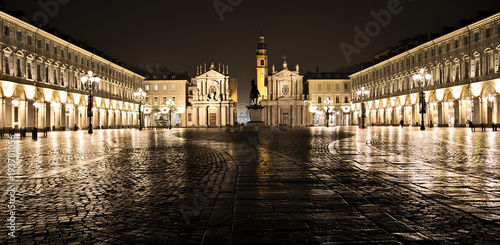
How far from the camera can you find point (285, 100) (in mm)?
102625

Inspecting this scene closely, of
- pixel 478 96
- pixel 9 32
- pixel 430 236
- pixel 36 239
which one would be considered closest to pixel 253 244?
pixel 430 236

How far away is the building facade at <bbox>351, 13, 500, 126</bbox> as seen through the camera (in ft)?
154

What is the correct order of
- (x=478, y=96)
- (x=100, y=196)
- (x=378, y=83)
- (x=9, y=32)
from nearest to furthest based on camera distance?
(x=100, y=196) → (x=9, y=32) → (x=478, y=96) → (x=378, y=83)

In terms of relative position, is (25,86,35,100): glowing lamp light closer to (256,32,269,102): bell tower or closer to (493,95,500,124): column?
(493,95,500,124): column

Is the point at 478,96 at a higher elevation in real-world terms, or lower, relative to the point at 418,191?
higher

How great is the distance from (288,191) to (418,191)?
2133 mm

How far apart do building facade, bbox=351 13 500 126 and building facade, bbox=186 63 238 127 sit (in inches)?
1582

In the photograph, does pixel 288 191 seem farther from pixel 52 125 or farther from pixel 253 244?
pixel 52 125

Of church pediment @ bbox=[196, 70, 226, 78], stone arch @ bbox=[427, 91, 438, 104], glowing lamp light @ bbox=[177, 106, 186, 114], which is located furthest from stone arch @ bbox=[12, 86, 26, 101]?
church pediment @ bbox=[196, 70, 226, 78]

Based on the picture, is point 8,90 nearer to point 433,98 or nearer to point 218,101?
point 433,98

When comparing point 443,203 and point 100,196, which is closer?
point 443,203

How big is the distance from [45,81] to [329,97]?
237 ft

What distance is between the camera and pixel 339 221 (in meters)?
4.52

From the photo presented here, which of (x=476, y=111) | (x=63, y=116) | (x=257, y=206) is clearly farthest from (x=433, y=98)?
(x=257, y=206)
